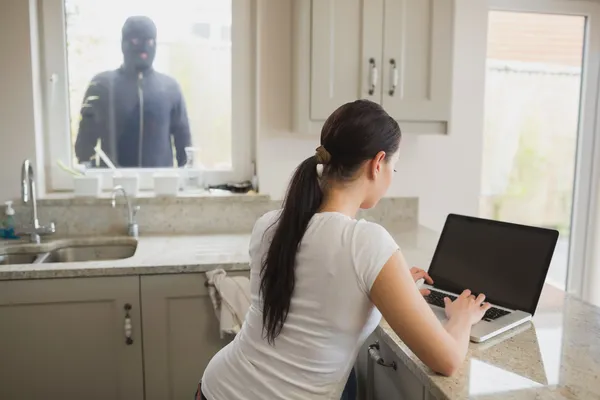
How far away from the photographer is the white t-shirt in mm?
983

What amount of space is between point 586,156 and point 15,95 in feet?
9.51

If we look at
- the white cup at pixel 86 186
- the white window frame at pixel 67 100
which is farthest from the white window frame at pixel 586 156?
the white cup at pixel 86 186

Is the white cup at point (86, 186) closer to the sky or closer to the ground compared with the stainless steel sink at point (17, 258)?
closer to the sky

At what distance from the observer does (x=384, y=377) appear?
4.46ft

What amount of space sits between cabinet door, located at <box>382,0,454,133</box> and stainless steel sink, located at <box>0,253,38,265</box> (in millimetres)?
1592

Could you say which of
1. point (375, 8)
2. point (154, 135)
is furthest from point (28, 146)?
point (375, 8)

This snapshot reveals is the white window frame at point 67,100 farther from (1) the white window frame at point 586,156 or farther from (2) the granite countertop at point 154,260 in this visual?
→ (1) the white window frame at point 586,156

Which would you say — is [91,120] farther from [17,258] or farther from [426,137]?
[426,137]

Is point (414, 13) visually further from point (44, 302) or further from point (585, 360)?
point (44, 302)

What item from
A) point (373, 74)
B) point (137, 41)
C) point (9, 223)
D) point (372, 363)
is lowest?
point (372, 363)

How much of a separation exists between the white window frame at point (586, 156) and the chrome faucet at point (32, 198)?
100 inches

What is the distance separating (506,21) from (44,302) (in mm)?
2518

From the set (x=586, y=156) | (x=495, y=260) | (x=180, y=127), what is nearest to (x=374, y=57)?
(x=180, y=127)

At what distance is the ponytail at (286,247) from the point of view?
3.39ft
